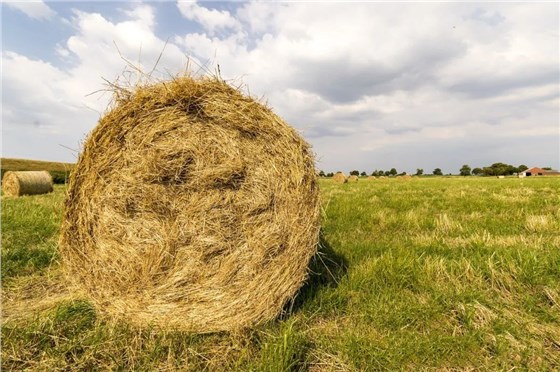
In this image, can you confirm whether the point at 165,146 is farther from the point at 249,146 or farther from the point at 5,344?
the point at 5,344

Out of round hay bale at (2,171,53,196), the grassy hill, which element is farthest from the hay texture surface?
the grassy hill

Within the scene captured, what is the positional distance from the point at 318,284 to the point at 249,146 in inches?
65.0

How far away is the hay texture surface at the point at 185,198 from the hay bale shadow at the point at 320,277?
1.09 ft

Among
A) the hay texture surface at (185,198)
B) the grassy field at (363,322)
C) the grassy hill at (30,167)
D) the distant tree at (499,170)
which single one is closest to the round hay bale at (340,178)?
the grassy hill at (30,167)

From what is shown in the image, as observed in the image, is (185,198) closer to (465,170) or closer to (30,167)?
(30,167)

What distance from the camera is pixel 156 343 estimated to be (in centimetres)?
296

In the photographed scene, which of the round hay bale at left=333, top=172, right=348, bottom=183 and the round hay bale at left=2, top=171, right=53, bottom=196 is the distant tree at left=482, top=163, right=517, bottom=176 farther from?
the round hay bale at left=2, top=171, right=53, bottom=196

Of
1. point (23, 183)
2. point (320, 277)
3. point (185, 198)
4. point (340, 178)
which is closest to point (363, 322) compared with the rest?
point (320, 277)

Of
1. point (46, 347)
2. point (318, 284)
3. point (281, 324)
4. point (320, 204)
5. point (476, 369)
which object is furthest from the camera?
point (318, 284)

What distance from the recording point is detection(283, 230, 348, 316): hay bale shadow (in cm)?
370

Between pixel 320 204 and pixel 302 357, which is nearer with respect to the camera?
pixel 302 357

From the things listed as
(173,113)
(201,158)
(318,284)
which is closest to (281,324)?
(318,284)

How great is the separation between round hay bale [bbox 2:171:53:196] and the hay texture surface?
1406cm

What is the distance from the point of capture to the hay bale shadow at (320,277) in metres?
3.70
